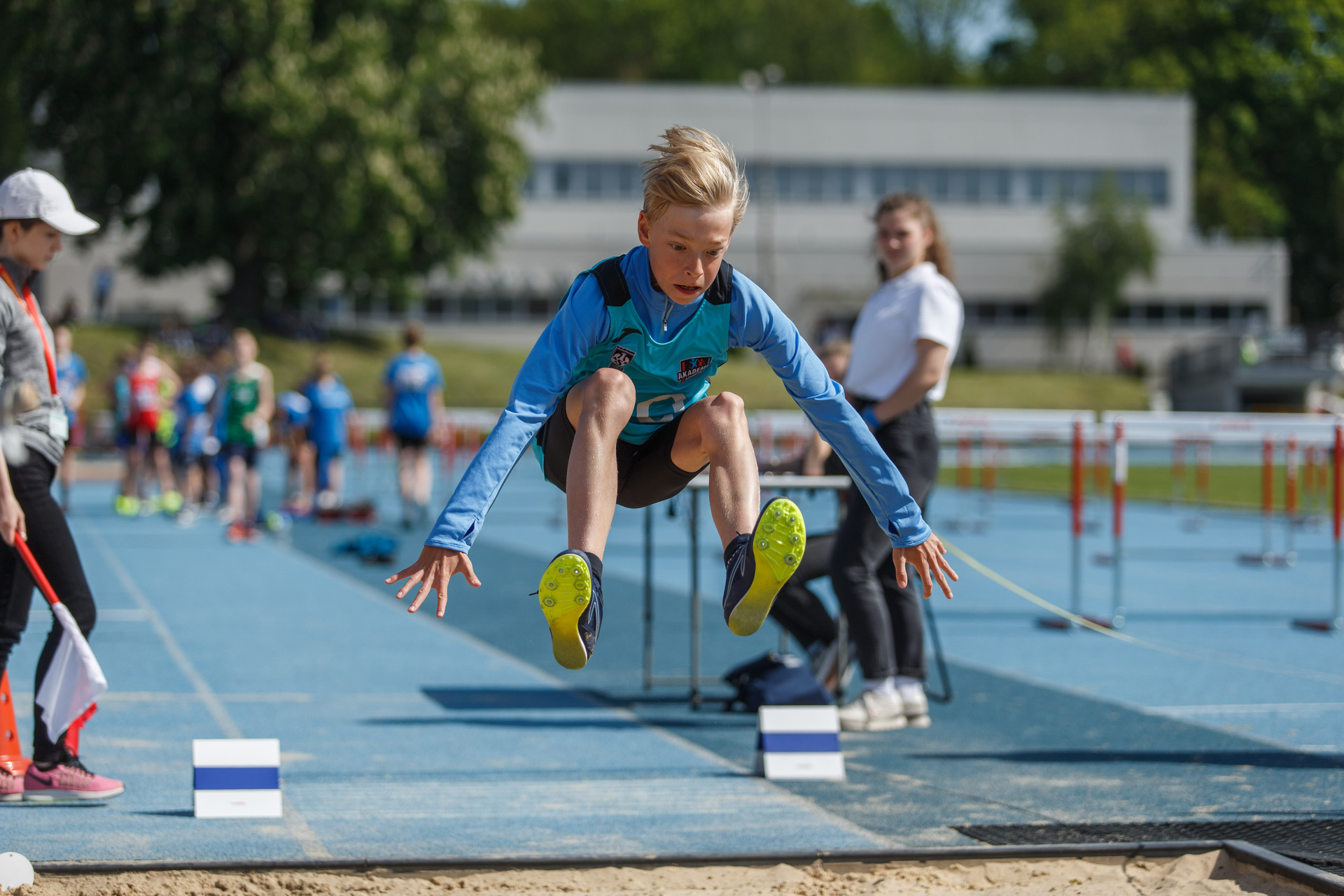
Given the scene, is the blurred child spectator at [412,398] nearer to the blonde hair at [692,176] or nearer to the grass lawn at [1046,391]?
the blonde hair at [692,176]


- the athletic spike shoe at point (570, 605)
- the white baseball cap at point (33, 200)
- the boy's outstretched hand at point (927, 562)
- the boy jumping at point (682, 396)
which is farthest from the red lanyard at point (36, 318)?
the boy's outstretched hand at point (927, 562)

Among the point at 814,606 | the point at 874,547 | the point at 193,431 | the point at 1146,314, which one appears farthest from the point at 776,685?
the point at 1146,314

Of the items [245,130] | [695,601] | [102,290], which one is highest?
[245,130]

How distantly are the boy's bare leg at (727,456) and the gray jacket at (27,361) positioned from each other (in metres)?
2.45

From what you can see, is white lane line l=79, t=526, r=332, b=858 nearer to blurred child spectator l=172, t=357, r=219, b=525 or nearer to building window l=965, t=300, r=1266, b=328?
blurred child spectator l=172, t=357, r=219, b=525

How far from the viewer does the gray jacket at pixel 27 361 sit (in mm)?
4941

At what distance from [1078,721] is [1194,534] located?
1086 cm

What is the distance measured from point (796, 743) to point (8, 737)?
119 inches

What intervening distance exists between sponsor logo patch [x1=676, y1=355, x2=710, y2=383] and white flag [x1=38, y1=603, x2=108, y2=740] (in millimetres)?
2528

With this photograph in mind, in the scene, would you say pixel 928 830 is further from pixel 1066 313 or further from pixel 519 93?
pixel 1066 313

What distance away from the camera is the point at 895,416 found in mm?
6484

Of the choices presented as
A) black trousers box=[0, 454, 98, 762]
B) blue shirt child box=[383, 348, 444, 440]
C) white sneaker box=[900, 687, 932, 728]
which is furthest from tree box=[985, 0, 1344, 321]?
black trousers box=[0, 454, 98, 762]

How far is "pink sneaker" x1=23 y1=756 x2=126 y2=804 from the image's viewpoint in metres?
5.19

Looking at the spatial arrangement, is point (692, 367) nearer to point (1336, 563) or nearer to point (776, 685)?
point (776, 685)
